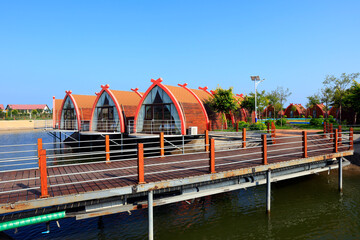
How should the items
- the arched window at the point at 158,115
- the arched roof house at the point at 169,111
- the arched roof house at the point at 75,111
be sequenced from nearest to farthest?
the arched roof house at the point at 169,111
the arched window at the point at 158,115
the arched roof house at the point at 75,111

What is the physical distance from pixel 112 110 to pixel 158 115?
23.9 ft

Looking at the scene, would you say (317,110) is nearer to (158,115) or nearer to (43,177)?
(158,115)

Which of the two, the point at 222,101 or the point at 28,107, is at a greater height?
the point at 28,107

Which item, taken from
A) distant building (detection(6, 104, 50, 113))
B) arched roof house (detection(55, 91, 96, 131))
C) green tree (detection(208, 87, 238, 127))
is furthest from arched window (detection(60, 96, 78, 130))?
distant building (detection(6, 104, 50, 113))

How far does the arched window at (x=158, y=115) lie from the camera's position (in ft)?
75.0

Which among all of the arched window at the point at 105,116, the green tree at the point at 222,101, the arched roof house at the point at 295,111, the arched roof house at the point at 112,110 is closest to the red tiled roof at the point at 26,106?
the arched window at the point at 105,116

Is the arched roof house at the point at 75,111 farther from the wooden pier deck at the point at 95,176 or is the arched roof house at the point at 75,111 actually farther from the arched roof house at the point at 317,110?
the arched roof house at the point at 317,110

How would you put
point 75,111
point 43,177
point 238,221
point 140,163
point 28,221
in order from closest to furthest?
point 28,221
point 43,177
point 140,163
point 238,221
point 75,111

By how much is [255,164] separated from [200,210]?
3599mm

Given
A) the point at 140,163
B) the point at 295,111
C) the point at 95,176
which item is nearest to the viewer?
the point at 140,163

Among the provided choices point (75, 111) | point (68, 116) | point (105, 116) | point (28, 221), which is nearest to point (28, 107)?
point (68, 116)

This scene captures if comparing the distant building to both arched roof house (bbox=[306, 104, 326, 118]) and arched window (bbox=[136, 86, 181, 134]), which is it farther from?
arched roof house (bbox=[306, 104, 326, 118])

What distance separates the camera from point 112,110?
28609mm

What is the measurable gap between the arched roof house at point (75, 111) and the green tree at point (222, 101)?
15757 millimetres
